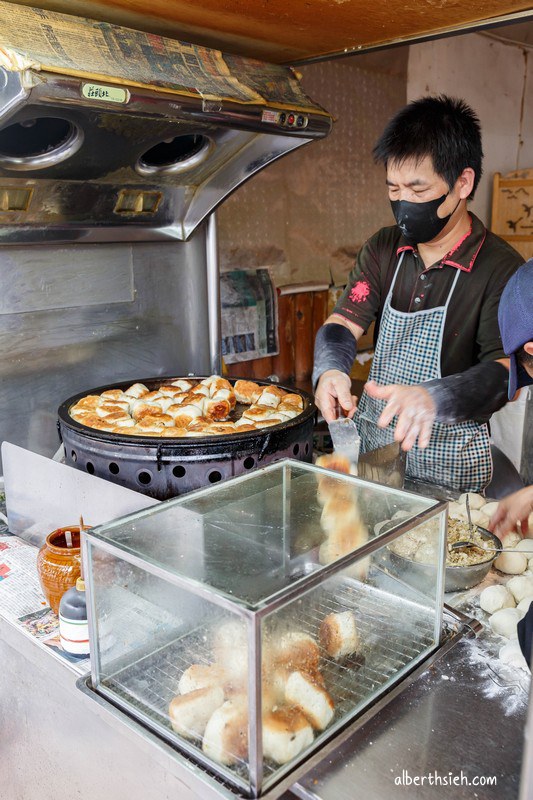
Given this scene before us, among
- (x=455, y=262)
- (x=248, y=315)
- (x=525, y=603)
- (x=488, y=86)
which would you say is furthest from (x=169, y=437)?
(x=488, y=86)

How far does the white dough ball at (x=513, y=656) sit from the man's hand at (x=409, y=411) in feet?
2.14

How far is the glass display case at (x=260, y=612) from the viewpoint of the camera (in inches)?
45.3

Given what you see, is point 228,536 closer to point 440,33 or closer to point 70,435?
point 70,435

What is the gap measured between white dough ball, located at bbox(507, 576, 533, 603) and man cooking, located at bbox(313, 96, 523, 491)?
0.54 metres

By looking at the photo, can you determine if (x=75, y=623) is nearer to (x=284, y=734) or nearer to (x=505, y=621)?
(x=284, y=734)

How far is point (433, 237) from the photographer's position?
2.61 m

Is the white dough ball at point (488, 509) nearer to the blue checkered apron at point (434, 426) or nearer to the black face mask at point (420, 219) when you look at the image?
the blue checkered apron at point (434, 426)

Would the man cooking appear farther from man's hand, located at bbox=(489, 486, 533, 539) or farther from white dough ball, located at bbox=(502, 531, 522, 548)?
man's hand, located at bbox=(489, 486, 533, 539)

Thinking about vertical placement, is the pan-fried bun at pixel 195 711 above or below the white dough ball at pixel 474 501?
below

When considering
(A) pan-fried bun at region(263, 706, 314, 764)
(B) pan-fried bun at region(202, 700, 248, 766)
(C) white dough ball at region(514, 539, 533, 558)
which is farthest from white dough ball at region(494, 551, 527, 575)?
(B) pan-fried bun at region(202, 700, 248, 766)

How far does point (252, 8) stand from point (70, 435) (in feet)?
4.90

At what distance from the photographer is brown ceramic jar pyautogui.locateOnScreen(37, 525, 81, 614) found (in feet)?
5.65

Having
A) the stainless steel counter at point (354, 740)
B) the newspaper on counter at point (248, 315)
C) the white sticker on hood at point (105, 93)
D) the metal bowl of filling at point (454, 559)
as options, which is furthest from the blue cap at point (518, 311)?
the newspaper on counter at point (248, 315)

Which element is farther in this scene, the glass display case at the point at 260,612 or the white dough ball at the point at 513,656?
the white dough ball at the point at 513,656
